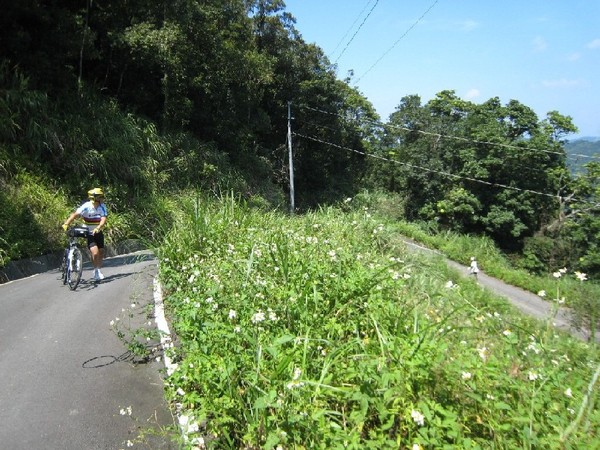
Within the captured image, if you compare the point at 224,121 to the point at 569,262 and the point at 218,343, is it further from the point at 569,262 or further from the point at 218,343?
the point at 569,262

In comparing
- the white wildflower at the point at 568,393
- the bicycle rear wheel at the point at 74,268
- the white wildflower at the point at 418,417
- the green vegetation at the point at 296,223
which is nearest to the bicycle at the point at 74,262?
the bicycle rear wheel at the point at 74,268

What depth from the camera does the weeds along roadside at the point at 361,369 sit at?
275 centimetres

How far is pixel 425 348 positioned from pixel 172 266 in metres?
5.22

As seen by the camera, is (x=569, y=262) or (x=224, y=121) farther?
(x=569, y=262)

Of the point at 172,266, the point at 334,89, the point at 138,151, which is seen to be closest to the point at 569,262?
the point at 334,89

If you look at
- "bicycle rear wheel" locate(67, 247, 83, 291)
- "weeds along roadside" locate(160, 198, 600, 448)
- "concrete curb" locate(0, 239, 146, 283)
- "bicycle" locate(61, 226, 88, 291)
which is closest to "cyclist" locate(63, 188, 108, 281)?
"bicycle" locate(61, 226, 88, 291)

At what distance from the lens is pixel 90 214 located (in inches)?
326

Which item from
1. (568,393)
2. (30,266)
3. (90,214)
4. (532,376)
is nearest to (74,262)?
(90,214)

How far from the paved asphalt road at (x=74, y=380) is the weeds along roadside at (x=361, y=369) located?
43 cm

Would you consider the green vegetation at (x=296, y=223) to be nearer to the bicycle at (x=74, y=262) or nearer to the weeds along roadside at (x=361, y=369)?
the weeds along roadside at (x=361, y=369)

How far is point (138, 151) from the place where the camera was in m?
16.8

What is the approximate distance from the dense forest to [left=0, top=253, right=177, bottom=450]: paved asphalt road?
3033mm

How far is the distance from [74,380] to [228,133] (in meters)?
21.0

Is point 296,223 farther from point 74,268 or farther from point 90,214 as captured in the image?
point 74,268
